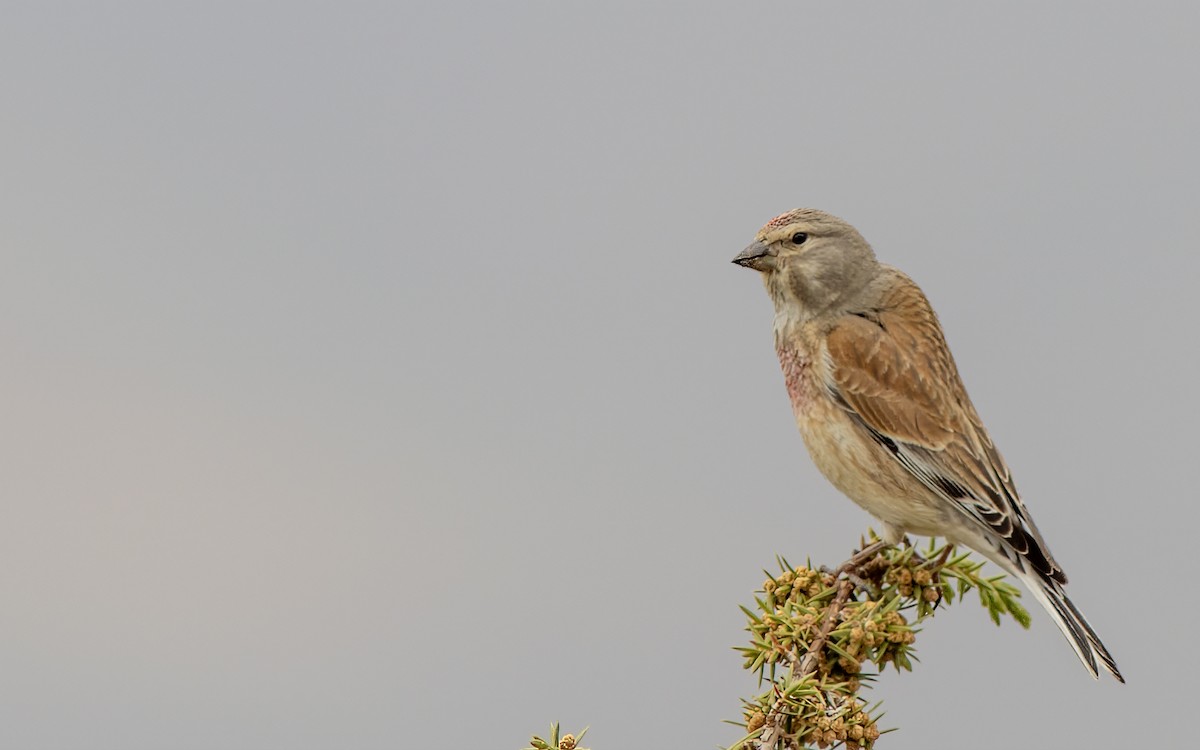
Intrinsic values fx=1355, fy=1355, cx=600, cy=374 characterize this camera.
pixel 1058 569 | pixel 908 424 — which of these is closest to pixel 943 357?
pixel 908 424

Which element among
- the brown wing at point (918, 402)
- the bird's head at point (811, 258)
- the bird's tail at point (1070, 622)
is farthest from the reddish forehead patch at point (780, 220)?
the bird's tail at point (1070, 622)

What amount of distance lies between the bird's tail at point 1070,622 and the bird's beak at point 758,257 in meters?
1.20

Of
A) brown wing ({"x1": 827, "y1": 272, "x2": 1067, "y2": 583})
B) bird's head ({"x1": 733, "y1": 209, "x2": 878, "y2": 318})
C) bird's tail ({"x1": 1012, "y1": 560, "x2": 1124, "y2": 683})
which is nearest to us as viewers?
bird's tail ({"x1": 1012, "y1": 560, "x2": 1124, "y2": 683})

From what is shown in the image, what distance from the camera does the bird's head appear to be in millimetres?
4352

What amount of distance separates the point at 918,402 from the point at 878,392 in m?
0.13

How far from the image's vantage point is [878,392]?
4.32 m

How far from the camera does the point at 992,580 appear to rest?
10.9 ft

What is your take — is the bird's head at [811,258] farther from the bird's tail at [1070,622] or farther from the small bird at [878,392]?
the bird's tail at [1070,622]

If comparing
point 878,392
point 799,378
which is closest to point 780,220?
point 799,378

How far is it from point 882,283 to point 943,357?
0.32m

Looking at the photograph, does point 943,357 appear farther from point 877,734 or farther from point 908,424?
point 877,734

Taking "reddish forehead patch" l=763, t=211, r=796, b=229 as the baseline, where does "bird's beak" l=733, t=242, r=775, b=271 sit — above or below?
below

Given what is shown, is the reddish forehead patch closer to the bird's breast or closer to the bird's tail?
the bird's breast

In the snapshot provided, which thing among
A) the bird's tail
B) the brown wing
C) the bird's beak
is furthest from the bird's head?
the bird's tail
